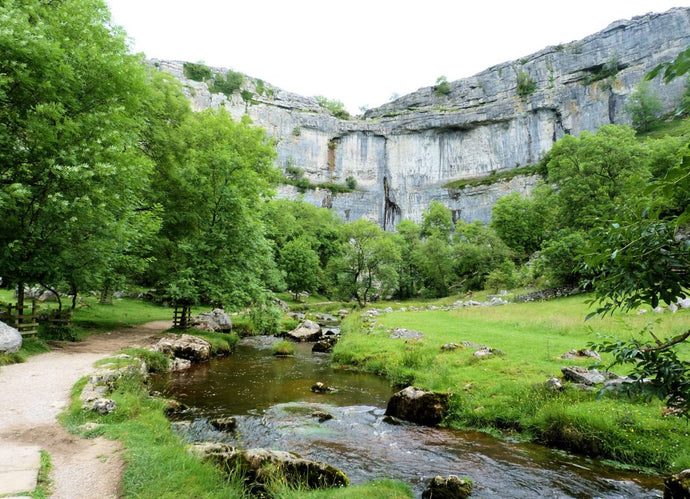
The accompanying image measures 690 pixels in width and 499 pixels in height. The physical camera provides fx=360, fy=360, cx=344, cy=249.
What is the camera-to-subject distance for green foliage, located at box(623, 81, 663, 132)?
69.6 m

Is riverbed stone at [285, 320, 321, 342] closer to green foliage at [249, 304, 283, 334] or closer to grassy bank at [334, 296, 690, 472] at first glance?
green foliage at [249, 304, 283, 334]

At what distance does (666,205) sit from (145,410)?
10240 mm

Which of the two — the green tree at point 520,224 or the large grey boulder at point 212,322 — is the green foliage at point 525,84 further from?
the large grey boulder at point 212,322

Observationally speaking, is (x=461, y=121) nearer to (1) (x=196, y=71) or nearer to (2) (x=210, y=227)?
(1) (x=196, y=71)

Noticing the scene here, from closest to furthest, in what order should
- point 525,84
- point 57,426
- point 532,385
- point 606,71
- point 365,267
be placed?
point 57,426 → point 532,385 → point 365,267 → point 606,71 → point 525,84

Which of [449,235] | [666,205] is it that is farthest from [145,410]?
[449,235]

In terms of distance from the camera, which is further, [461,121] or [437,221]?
[461,121]

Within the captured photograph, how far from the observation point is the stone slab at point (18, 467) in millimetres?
4711

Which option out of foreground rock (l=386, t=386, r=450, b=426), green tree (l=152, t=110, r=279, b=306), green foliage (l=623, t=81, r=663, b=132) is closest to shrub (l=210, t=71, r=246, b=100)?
green tree (l=152, t=110, r=279, b=306)

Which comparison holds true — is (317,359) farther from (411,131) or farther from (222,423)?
(411,131)

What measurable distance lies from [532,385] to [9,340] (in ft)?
51.2

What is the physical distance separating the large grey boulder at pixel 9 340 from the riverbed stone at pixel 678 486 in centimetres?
1623

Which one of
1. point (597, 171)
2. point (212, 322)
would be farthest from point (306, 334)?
point (597, 171)

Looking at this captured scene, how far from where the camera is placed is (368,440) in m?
8.44
